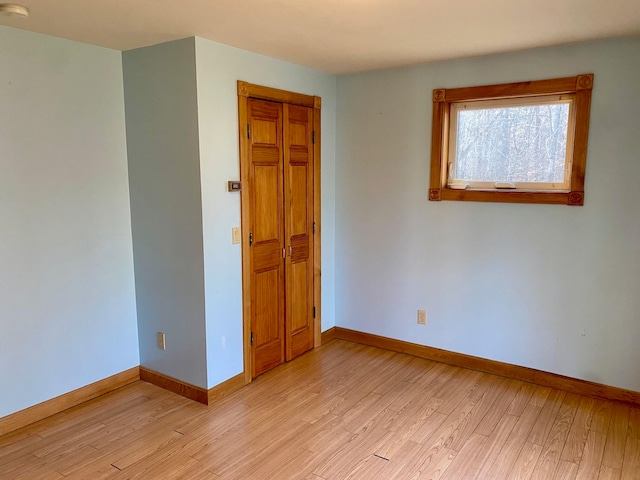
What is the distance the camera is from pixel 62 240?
3.00 meters

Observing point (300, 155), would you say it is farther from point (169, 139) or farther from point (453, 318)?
point (453, 318)

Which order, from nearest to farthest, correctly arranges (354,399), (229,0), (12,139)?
1. (229,0)
2. (12,139)
3. (354,399)

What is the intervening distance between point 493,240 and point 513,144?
715 mm

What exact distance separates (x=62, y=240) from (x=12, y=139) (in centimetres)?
67

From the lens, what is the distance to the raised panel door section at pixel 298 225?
364cm

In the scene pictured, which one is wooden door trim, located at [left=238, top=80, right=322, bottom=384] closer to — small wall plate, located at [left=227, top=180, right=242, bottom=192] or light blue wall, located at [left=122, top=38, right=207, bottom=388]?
small wall plate, located at [left=227, top=180, right=242, bottom=192]

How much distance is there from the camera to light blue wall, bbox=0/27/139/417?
108 inches

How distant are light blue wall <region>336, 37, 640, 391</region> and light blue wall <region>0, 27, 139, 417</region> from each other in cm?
189

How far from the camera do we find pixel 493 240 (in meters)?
3.47

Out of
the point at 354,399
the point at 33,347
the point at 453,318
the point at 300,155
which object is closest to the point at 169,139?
the point at 300,155

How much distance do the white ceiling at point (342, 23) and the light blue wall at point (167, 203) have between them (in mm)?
208

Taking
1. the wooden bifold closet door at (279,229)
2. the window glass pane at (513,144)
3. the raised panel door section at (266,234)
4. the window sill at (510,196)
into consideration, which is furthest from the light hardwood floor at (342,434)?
the window glass pane at (513,144)

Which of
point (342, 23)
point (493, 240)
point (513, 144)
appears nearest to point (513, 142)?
point (513, 144)

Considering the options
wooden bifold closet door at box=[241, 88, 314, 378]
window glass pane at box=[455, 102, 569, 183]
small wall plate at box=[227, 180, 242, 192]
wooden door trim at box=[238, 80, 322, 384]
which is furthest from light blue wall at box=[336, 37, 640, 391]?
small wall plate at box=[227, 180, 242, 192]
